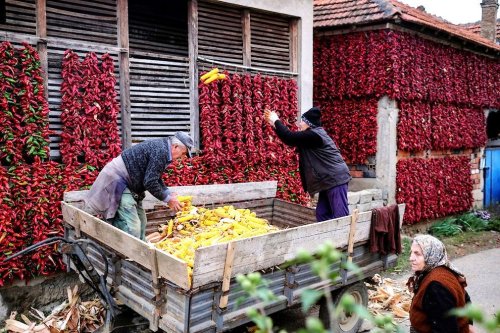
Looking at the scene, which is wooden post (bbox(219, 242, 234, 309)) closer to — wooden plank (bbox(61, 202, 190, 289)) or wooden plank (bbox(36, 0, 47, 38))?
wooden plank (bbox(61, 202, 190, 289))

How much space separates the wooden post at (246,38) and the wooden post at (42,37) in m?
3.50

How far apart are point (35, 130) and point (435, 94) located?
31.5ft

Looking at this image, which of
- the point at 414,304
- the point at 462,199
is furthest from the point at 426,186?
the point at 414,304

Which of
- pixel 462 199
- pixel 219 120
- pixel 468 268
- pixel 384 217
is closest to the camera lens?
pixel 384 217

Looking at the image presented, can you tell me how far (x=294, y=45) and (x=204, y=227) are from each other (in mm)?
4808

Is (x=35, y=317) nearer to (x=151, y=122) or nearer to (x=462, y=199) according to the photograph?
(x=151, y=122)

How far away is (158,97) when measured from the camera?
736cm

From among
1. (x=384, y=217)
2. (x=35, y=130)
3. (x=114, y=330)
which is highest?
(x=35, y=130)

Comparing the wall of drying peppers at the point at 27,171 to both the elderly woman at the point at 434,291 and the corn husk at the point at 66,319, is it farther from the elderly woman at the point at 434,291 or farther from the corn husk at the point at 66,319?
the elderly woman at the point at 434,291

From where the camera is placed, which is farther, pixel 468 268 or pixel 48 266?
pixel 468 268

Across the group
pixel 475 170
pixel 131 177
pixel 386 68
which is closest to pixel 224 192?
pixel 131 177

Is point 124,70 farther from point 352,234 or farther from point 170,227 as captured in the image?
point 352,234

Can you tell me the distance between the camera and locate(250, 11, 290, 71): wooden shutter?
8609 millimetres

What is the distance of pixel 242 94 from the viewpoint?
8.21 meters
